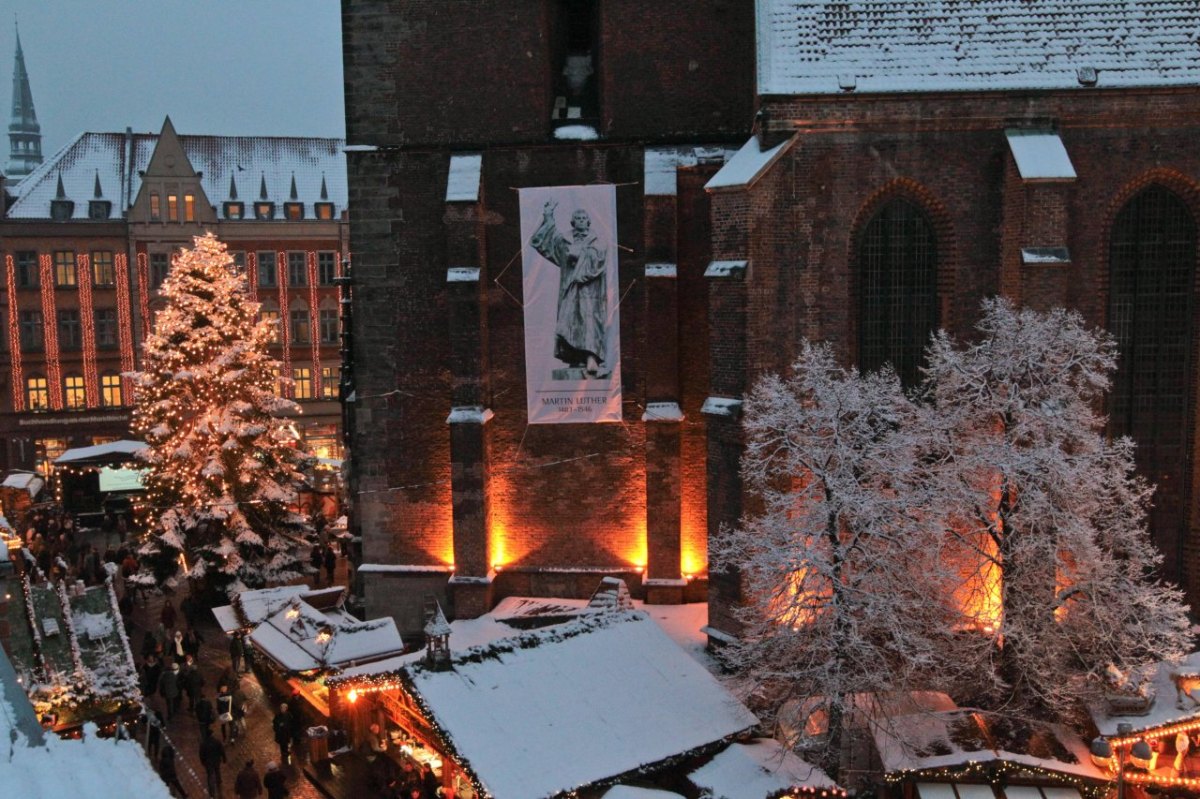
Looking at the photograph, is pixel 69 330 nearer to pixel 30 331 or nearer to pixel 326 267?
pixel 30 331

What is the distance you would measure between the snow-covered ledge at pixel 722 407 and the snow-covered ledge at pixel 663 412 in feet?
6.99

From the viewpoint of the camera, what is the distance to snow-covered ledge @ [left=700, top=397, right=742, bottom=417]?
1788 centimetres

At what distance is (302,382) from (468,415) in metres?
26.4

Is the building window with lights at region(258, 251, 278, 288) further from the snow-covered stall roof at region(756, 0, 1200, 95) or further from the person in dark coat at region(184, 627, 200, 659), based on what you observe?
the snow-covered stall roof at region(756, 0, 1200, 95)

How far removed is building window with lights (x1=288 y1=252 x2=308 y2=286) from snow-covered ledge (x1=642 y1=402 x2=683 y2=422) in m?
28.3

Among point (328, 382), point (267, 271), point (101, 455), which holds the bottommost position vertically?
point (101, 455)

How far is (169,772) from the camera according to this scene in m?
16.5

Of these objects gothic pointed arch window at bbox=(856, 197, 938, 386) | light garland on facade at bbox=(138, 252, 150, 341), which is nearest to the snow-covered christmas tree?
gothic pointed arch window at bbox=(856, 197, 938, 386)

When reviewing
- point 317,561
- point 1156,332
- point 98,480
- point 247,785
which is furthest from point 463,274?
point 98,480

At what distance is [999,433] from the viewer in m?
16.1

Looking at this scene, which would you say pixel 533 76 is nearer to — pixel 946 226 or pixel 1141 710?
pixel 946 226

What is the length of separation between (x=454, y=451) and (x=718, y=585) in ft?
19.8

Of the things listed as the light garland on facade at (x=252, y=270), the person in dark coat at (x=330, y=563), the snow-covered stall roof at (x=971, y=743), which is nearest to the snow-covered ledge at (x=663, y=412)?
the snow-covered stall roof at (x=971, y=743)

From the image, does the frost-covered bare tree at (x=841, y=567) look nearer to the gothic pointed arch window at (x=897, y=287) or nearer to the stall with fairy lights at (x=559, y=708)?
the stall with fairy lights at (x=559, y=708)
